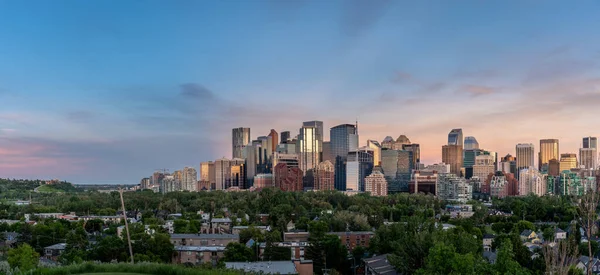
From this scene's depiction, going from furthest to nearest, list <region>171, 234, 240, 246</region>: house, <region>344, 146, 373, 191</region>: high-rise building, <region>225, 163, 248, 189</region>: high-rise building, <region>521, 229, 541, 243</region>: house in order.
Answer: <region>225, 163, 248, 189</region>: high-rise building → <region>344, 146, 373, 191</region>: high-rise building → <region>521, 229, 541, 243</region>: house → <region>171, 234, 240, 246</region>: house

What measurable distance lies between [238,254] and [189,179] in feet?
375

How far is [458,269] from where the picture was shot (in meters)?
15.0

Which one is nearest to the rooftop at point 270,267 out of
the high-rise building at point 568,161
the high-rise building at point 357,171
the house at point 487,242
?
the house at point 487,242

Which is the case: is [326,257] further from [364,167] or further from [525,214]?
[364,167]

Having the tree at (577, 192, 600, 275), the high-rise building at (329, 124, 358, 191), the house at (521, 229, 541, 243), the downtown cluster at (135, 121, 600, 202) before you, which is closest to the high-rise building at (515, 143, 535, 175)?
the downtown cluster at (135, 121, 600, 202)

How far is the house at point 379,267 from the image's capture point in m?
20.9

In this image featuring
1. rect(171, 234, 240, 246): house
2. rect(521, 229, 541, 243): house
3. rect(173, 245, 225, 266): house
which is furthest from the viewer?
rect(521, 229, 541, 243): house

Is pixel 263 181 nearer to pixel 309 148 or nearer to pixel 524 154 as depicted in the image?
pixel 309 148

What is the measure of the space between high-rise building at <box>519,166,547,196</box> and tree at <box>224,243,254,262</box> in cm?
8908

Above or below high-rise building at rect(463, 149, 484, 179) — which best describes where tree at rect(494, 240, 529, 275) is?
below

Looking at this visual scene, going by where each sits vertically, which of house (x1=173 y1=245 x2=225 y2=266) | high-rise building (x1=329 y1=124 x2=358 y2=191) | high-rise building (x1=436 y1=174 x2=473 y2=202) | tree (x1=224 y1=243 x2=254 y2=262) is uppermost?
high-rise building (x1=329 y1=124 x2=358 y2=191)

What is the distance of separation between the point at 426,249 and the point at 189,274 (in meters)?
11.8

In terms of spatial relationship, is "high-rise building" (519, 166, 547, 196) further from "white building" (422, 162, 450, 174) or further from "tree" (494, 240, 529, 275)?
"tree" (494, 240, 529, 275)

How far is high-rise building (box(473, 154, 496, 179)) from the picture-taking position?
136 m
